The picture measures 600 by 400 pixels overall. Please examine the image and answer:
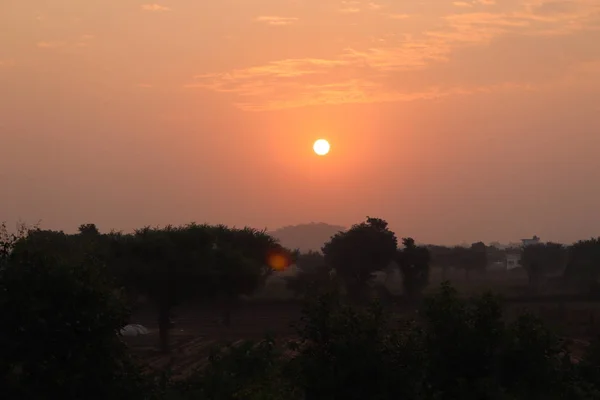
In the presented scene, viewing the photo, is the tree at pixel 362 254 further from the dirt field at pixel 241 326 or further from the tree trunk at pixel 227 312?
the tree trunk at pixel 227 312

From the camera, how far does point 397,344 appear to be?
64.3ft

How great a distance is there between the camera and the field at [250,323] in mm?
54050

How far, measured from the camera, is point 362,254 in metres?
102

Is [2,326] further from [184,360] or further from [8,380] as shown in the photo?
[184,360]

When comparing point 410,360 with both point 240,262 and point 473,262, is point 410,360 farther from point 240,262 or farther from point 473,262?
point 473,262

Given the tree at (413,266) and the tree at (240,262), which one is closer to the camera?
the tree at (240,262)

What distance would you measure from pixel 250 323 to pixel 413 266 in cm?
2717

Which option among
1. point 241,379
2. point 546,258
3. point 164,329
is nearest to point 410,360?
point 241,379

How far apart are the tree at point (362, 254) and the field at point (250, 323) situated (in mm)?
14069

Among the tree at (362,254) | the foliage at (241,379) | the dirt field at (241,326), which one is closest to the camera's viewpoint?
the foliage at (241,379)

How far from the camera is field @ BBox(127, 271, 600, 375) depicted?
54050 mm

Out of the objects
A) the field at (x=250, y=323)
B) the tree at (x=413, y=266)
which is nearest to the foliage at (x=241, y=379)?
the field at (x=250, y=323)

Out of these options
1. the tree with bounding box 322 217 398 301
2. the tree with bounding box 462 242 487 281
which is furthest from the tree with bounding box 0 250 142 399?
the tree with bounding box 462 242 487 281

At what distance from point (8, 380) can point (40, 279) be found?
7.88ft
